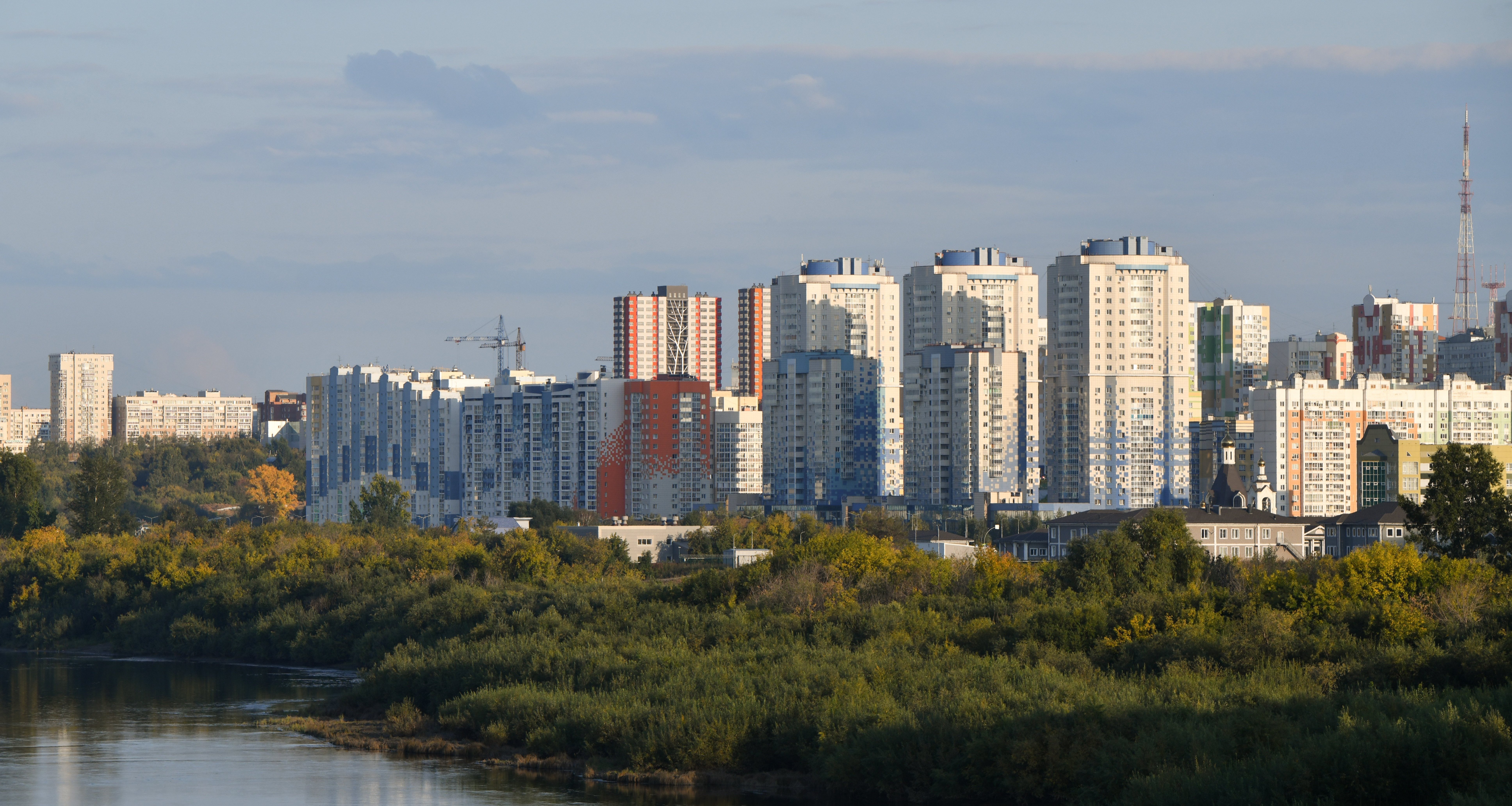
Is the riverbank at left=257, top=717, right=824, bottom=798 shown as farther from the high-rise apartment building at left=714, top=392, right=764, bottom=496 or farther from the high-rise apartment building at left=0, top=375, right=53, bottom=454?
the high-rise apartment building at left=0, top=375, right=53, bottom=454

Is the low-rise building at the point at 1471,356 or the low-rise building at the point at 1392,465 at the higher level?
the low-rise building at the point at 1471,356

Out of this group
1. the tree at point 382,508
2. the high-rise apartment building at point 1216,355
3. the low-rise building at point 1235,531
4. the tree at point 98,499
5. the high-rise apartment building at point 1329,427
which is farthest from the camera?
the high-rise apartment building at point 1216,355

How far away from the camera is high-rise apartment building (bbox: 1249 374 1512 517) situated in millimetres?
74812

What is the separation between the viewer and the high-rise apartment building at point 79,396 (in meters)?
144

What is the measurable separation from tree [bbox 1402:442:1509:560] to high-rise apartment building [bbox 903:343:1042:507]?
45288 millimetres

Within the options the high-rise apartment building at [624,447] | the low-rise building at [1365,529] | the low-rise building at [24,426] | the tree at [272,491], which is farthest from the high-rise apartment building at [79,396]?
the low-rise building at [1365,529]

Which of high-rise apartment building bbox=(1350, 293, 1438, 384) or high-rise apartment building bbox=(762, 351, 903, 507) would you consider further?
high-rise apartment building bbox=(1350, 293, 1438, 384)

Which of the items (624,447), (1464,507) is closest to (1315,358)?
(624,447)

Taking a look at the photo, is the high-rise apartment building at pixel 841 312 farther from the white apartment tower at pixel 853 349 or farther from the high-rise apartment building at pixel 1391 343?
the high-rise apartment building at pixel 1391 343

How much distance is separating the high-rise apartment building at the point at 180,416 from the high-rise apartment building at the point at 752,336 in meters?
51.6

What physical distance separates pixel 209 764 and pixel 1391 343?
89637 millimetres

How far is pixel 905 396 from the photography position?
262ft

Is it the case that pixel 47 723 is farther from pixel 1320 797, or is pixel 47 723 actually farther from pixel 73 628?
pixel 1320 797

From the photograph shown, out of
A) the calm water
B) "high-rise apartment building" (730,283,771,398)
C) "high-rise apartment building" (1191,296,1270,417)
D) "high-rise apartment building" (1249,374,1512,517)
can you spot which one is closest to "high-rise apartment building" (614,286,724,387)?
"high-rise apartment building" (730,283,771,398)
